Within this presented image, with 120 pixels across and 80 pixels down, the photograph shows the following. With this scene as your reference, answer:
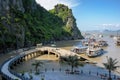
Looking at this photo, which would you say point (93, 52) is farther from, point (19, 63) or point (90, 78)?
point (90, 78)

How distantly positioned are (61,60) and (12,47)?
36808mm

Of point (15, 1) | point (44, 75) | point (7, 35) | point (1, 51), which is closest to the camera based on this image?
point (44, 75)

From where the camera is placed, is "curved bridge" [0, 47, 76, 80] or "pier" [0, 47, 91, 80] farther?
"pier" [0, 47, 91, 80]

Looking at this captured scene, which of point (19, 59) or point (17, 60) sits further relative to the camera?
point (19, 59)

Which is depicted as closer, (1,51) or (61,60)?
(61,60)

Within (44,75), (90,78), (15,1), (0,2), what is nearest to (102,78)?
(90,78)

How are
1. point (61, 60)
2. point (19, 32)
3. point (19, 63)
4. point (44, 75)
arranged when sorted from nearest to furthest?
point (44, 75), point (19, 63), point (61, 60), point (19, 32)

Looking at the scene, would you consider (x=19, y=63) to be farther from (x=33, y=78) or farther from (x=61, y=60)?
(x=33, y=78)

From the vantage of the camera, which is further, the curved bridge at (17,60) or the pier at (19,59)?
the pier at (19,59)

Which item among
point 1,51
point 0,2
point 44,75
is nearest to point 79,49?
point 1,51

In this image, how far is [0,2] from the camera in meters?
137

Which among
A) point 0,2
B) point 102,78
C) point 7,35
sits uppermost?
point 0,2

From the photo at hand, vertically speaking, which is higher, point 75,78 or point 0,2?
point 0,2

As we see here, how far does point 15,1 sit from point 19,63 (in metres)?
75.9
